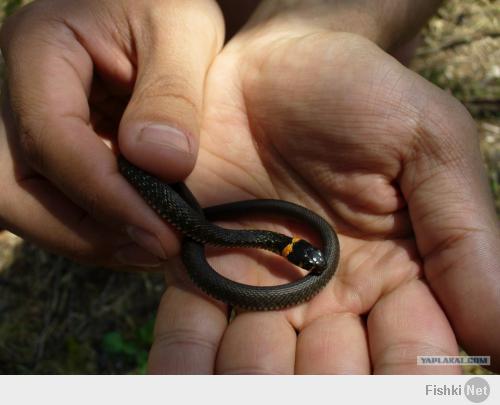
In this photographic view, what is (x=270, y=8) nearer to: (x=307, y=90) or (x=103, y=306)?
(x=307, y=90)

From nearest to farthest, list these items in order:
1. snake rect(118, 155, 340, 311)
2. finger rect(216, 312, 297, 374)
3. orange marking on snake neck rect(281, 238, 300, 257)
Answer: finger rect(216, 312, 297, 374), snake rect(118, 155, 340, 311), orange marking on snake neck rect(281, 238, 300, 257)

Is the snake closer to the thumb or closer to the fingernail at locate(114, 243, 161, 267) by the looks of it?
the thumb

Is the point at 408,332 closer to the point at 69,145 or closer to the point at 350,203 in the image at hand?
the point at 350,203

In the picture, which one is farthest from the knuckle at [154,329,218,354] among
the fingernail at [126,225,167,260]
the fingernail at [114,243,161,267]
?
the fingernail at [114,243,161,267]

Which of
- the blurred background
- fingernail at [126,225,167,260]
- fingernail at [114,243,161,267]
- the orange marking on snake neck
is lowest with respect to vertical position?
the blurred background

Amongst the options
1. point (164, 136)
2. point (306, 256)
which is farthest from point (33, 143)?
point (306, 256)

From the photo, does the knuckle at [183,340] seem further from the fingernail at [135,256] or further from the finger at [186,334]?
the fingernail at [135,256]

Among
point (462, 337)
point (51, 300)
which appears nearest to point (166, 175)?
point (462, 337)
